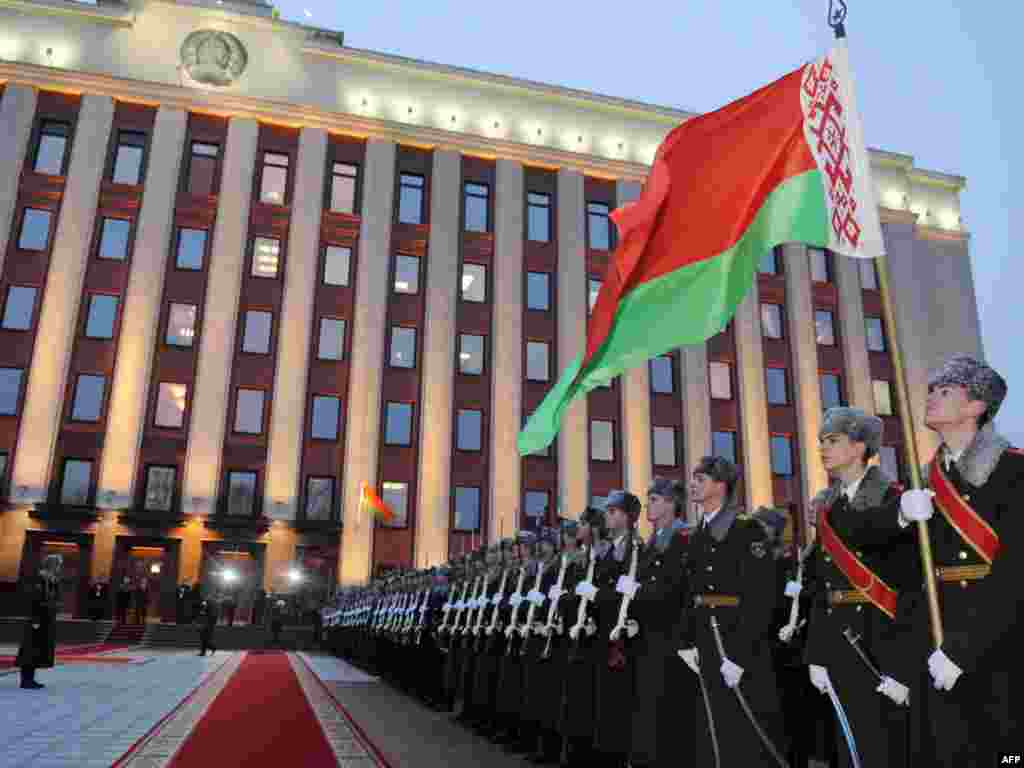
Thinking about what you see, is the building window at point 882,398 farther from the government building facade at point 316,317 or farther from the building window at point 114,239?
the building window at point 114,239

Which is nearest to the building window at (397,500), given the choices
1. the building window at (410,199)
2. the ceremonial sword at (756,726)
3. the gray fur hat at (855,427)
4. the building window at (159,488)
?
the building window at (159,488)

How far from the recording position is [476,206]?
38688mm

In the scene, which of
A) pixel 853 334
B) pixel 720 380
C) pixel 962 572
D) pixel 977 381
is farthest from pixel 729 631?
pixel 853 334

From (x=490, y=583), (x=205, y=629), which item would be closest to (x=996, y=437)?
(x=490, y=583)

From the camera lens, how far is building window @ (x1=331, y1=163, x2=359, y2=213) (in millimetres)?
37031

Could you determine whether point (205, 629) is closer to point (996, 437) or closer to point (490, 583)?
point (490, 583)

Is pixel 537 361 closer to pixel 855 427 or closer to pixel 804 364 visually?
pixel 804 364

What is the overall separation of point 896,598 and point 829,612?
379mm

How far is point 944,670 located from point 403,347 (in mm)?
33229

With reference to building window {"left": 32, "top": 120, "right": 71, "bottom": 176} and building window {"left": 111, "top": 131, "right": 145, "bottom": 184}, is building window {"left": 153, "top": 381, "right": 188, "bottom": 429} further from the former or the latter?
building window {"left": 32, "top": 120, "right": 71, "bottom": 176}

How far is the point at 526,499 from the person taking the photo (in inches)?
1385

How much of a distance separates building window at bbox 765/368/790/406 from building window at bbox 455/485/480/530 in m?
15.0

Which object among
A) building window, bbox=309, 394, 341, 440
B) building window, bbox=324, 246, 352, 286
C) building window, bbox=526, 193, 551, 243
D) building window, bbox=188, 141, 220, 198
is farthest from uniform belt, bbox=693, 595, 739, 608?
building window, bbox=526, 193, 551, 243

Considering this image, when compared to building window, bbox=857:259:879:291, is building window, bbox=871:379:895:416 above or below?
below
